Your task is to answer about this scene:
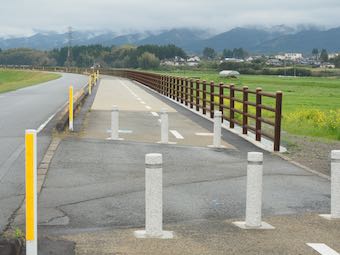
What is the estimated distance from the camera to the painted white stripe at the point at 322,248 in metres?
5.73

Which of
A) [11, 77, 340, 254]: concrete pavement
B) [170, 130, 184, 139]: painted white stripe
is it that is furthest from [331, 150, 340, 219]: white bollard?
[170, 130, 184, 139]: painted white stripe

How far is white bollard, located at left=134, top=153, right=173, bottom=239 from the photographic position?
5.98 m

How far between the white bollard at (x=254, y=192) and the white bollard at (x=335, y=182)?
37.0 inches

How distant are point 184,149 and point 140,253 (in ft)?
25.6

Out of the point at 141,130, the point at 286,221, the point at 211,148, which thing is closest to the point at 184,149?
the point at 211,148

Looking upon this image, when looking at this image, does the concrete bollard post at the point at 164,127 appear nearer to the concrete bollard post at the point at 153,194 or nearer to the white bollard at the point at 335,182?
the white bollard at the point at 335,182

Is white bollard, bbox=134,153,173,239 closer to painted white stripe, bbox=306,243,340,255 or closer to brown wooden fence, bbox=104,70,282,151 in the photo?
painted white stripe, bbox=306,243,340,255

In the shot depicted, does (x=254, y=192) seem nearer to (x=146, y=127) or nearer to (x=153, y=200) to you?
(x=153, y=200)

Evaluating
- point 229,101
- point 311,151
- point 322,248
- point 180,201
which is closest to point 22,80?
point 229,101

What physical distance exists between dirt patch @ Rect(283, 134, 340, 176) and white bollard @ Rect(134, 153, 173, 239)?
551cm

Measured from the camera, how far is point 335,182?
23.1ft

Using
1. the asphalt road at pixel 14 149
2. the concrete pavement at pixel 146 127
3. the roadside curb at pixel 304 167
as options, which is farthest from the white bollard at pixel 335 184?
the concrete pavement at pixel 146 127

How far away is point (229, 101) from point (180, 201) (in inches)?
756

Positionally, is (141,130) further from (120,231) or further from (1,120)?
(120,231)
